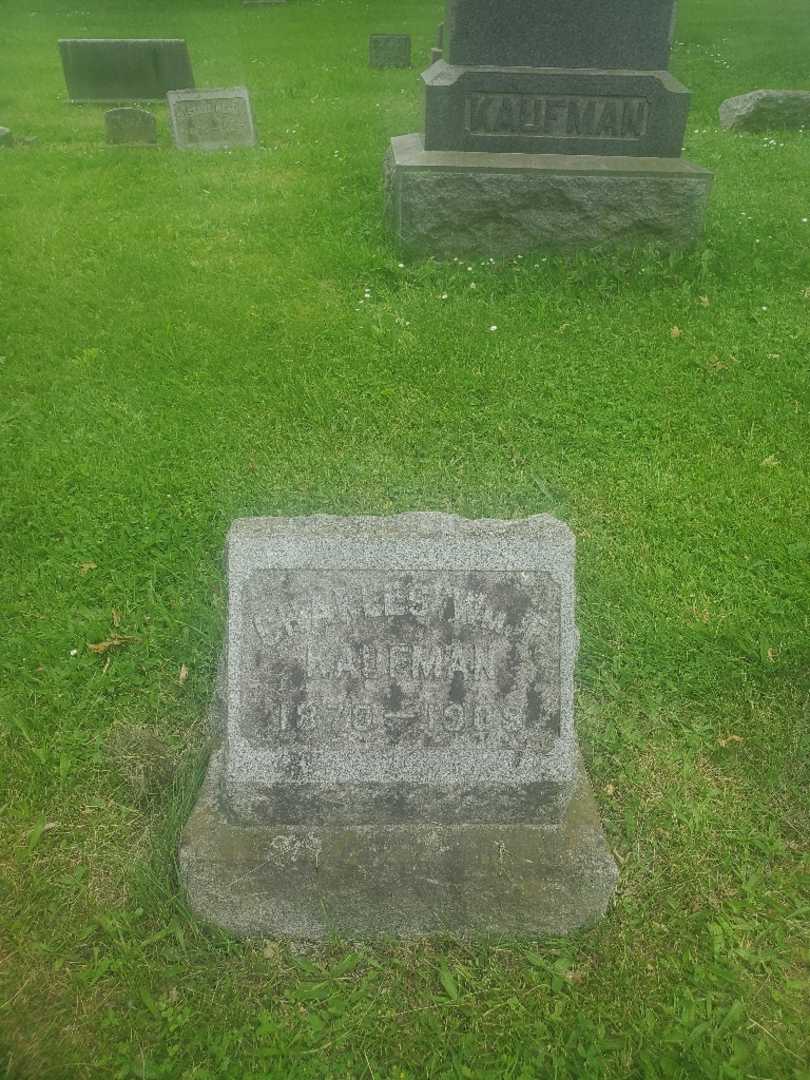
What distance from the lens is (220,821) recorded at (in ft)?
8.75

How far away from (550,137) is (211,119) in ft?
16.9

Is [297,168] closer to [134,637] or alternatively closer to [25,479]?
[25,479]

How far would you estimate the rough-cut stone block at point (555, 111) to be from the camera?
20.2 feet

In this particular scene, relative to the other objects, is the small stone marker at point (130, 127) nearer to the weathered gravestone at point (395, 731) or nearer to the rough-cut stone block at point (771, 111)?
the rough-cut stone block at point (771, 111)

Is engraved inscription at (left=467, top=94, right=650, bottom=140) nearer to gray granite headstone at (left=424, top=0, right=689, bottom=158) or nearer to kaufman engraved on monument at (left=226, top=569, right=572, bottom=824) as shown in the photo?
gray granite headstone at (left=424, top=0, right=689, bottom=158)

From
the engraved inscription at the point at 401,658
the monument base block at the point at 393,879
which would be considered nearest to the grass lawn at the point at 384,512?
the monument base block at the point at 393,879

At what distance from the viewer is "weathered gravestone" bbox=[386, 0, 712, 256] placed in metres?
6.06

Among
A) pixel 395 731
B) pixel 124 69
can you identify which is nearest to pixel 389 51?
pixel 124 69

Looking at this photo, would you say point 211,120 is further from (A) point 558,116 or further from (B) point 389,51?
(B) point 389,51

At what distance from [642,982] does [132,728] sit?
1.91 metres

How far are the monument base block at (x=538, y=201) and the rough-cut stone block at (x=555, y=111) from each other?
0.11 metres

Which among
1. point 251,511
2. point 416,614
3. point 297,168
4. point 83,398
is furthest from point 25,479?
point 297,168

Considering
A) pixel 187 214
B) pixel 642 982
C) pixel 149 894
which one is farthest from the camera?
pixel 187 214

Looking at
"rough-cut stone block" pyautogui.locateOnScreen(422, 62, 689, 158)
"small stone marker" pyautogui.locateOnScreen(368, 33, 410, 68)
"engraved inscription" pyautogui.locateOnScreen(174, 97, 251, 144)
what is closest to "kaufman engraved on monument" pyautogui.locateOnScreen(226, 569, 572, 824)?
"rough-cut stone block" pyautogui.locateOnScreen(422, 62, 689, 158)
